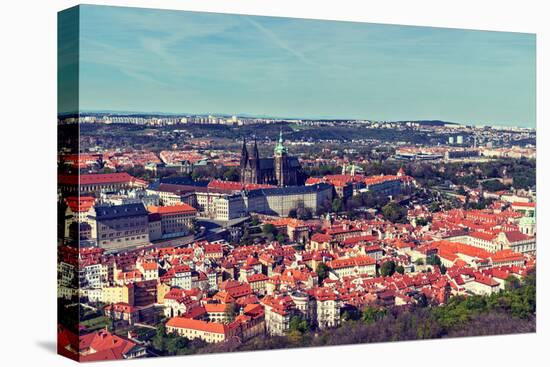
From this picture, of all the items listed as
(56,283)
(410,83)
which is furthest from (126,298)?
(410,83)

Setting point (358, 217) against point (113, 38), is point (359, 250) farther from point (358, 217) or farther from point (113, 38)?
point (113, 38)

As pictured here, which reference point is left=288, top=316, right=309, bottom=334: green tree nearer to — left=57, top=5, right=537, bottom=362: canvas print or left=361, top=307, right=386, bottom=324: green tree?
left=57, top=5, right=537, bottom=362: canvas print

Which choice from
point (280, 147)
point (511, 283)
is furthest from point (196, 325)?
point (511, 283)

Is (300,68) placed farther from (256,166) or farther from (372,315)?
(372,315)

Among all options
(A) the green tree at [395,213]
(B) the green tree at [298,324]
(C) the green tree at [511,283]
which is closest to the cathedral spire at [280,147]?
A: (A) the green tree at [395,213]

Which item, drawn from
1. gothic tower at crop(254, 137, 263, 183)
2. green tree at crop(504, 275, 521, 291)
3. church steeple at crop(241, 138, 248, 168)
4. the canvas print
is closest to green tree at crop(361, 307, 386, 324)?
the canvas print

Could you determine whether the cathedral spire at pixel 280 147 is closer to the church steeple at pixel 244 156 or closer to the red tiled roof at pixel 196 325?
the church steeple at pixel 244 156

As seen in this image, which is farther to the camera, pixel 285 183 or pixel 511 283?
pixel 511 283
